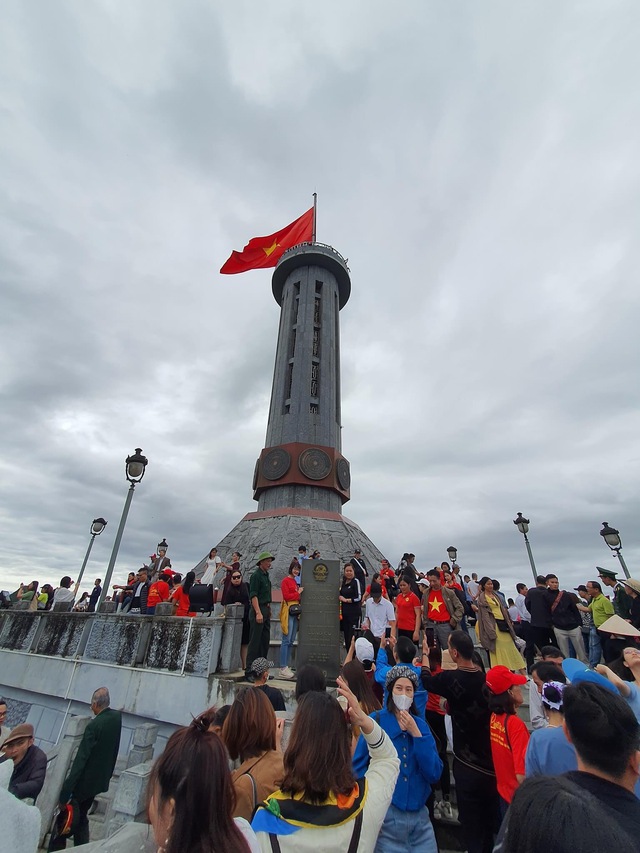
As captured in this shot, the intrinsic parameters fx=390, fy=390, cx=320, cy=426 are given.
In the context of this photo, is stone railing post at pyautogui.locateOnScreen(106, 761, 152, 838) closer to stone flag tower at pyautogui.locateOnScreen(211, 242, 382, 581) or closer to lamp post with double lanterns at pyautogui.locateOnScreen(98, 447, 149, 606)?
lamp post with double lanterns at pyautogui.locateOnScreen(98, 447, 149, 606)

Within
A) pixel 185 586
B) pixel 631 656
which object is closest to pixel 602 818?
pixel 631 656

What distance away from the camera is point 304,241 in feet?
80.6

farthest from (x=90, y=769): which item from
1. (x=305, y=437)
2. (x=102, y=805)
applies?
(x=305, y=437)

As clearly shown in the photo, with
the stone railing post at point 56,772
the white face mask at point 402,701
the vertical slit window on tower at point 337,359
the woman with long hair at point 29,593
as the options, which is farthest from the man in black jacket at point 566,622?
the woman with long hair at point 29,593

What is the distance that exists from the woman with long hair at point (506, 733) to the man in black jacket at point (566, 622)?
15.7 ft

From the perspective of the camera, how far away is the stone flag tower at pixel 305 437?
16656 mm

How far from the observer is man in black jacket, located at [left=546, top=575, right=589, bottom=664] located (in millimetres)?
6957

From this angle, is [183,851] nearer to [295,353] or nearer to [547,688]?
[547,688]

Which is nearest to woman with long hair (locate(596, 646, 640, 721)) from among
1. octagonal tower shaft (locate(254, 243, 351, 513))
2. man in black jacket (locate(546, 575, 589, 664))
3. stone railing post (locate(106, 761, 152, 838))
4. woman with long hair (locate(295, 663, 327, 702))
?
woman with long hair (locate(295, 663, 327, 702))

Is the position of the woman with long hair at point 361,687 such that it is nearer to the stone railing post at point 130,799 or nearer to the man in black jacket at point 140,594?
the stone railing post at point 130,799

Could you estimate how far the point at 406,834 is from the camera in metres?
2.72

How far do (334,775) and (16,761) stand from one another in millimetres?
4737

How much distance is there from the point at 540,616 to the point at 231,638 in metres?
5.70

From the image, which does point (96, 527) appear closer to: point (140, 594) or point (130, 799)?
point (140, 594)
